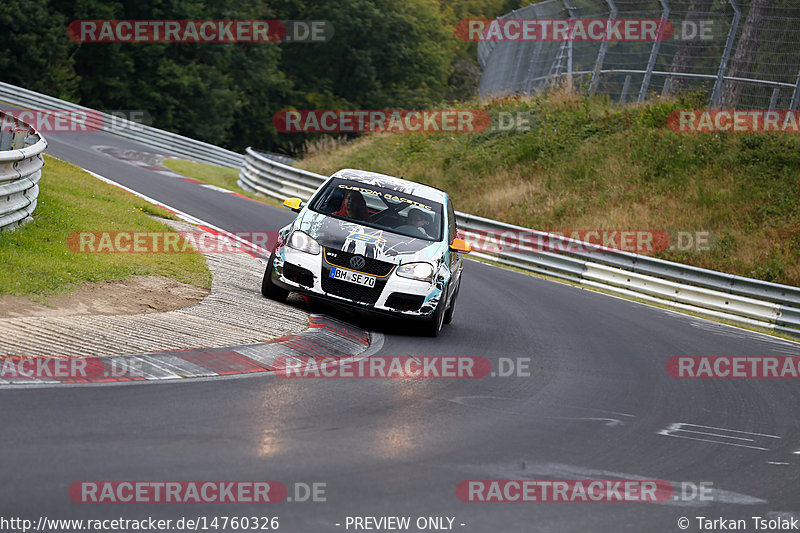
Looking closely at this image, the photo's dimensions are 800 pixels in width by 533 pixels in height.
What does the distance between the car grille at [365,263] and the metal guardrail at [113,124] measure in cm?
2564

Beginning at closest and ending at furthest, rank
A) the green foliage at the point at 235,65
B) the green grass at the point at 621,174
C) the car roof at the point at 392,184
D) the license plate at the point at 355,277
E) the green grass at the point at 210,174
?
the license plate at the point at 355,277 → the car roof at the point at 392,184 → the green grass at the point at 621,174 → the green grass at the point at 210,174 → the green foliage at the point at 235,65

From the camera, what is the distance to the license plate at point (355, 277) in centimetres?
1092

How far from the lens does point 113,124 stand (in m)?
35.4

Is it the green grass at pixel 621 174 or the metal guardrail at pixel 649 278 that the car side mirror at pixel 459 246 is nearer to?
the metal guardrail at pixel 649 278

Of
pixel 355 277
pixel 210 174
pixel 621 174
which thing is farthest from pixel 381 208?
pixel 210 174

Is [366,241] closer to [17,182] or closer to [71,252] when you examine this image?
[71,252]

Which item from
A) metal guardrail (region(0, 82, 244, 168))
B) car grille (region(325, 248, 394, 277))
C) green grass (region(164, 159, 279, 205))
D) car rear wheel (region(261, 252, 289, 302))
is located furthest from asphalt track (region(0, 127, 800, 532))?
metal guardrail (region(0, 82, 244, 168))

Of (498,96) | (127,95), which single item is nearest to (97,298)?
(498,96)

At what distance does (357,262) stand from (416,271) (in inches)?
27.5

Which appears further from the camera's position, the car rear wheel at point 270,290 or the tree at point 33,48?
the tree at point 33,48

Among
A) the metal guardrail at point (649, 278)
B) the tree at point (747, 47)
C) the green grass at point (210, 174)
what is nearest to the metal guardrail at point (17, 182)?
the metal guardrail at point (649, 278)

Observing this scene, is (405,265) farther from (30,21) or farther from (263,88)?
(263,88)

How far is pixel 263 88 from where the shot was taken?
198 ft

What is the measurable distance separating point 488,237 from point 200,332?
1439 cm
